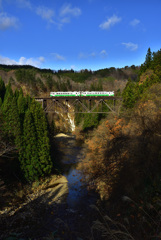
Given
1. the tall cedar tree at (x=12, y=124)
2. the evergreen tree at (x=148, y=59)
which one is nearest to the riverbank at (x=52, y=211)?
the tall cedar tree at (x=12, y=124)

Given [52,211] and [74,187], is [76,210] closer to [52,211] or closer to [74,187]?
[52,211]

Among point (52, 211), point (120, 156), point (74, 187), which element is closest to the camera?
point (120, 156)

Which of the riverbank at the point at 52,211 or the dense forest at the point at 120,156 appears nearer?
the dense forest at the point at 120,156

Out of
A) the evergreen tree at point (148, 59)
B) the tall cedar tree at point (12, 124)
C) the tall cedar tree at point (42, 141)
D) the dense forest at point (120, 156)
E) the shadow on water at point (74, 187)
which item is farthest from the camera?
the evergreen tree at point (148, 59)

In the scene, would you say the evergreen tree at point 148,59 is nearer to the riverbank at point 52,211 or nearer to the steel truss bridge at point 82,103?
Answer: the steel truss bridge at point 82,103

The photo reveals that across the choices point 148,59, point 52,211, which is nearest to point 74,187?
point 52,211

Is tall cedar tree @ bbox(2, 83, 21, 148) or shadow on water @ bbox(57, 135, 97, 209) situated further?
tall cedar tree @ bbox(2, 83, 21, 148)

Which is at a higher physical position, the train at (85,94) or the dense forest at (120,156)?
the train at (85,94)

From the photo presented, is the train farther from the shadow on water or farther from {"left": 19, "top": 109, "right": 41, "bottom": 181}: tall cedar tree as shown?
{"left": 19, "top": 109, "right": 41, "bottom": 181}: tall cedar tree

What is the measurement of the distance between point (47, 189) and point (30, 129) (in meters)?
8.06

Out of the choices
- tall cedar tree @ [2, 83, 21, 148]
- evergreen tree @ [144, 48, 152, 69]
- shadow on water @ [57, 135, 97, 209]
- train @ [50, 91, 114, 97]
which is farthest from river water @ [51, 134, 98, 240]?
evergreen tree @ [144, 48, 152, 69]

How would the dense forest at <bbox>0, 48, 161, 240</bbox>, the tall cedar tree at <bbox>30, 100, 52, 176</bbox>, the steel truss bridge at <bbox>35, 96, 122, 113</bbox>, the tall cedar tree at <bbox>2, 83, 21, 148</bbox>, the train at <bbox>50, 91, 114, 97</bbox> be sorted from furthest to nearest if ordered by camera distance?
the train at <bbox>50, 91, 114, 97</bbox>
the steel truss bridge at <bbox>35, 96, 122, 113</bbox>
the tall cedar tree at <bbox>30, 100, 52, 176</bbox>
the tall cedar tree at <bbox>2, 83, 21, 148</bbox>
the dense forest at <bbox>0, 48, 161, 240</bbox>

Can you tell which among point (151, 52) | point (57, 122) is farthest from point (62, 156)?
point (57, 122)

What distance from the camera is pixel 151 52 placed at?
1211 inches
